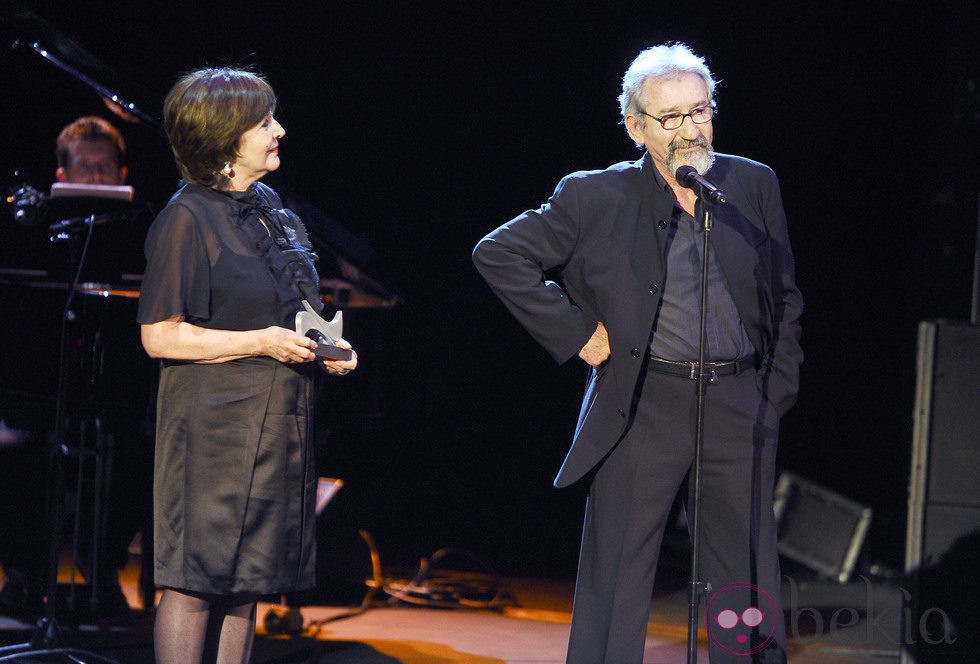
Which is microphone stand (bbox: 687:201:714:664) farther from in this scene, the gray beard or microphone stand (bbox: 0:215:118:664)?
microphone stand (bbox: 0:215:118:664)

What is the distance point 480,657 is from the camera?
13.3ft

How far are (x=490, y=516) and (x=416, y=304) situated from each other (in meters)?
1.37

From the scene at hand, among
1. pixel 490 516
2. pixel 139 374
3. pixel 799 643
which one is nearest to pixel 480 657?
pixel 799 643

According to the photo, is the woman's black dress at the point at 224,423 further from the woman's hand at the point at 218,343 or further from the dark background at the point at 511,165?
the dark background at the point at 511,165

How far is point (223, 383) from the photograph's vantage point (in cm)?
260

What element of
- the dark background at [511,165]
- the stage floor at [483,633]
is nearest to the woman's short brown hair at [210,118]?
the stage floor at [483,633]

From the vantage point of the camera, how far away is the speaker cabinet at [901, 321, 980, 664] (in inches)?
127

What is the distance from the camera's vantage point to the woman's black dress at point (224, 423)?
2.57 metres

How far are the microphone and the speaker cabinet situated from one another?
4.05 ft

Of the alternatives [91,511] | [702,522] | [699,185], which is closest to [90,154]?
[91,511]

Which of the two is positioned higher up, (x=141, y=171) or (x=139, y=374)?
(x=141, y=171)

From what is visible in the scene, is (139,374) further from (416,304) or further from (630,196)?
(416,304)

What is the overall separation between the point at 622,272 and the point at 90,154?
2772 mm

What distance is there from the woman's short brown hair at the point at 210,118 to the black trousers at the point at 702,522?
119cm
